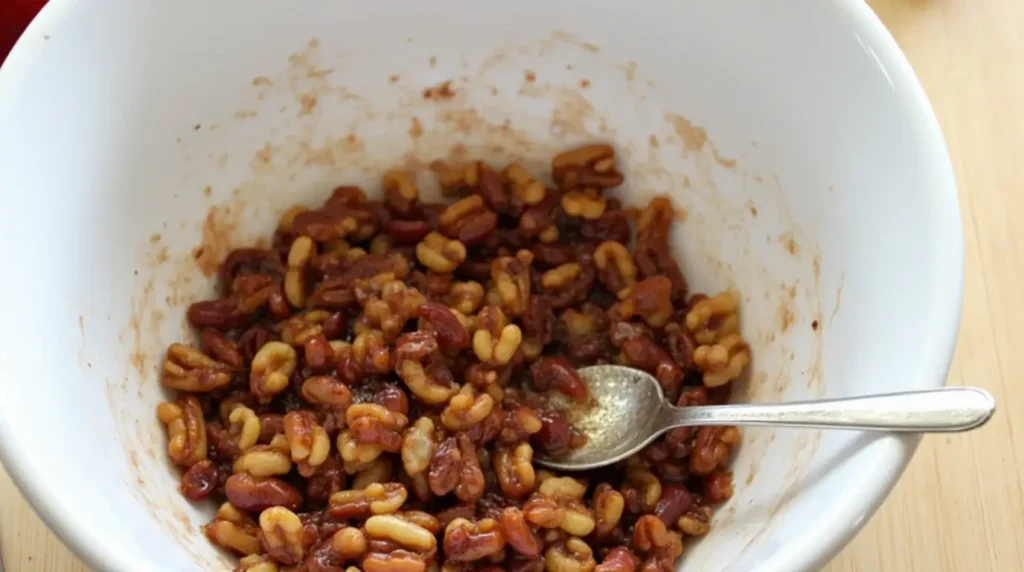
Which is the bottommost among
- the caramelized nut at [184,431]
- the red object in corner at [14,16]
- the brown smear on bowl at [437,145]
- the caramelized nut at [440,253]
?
the caramelized nut at [184,431]

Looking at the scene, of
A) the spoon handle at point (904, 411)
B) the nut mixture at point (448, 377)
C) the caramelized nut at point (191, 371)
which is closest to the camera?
the spoon handle at point (904, 411)

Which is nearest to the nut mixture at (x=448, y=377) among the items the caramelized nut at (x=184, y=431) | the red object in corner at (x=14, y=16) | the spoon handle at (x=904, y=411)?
the caramelized nut at (x=184, y=431)

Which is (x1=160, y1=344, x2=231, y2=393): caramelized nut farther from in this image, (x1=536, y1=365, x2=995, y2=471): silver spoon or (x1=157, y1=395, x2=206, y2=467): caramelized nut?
(x1=536, y1=365, x2=995, y2=471): silver spoon

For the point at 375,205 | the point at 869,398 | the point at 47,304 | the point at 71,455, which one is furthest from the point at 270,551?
the point at 869,398

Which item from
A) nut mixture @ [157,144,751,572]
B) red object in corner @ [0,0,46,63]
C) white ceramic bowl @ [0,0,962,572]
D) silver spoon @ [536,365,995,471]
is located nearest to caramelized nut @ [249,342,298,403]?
nut mixture @ [157,144,751,572]

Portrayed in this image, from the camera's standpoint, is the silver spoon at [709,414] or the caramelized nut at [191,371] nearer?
the silver spoon at [709,414]

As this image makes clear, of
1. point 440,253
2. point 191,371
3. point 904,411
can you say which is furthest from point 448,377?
point 904,411

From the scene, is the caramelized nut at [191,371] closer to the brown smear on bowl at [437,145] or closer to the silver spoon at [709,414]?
the brown smear on bowl at [437,145]
